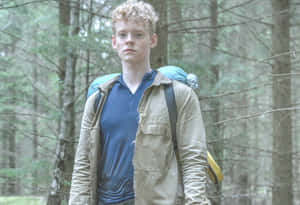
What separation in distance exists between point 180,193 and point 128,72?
0.96 metres

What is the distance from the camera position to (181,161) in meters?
2.32

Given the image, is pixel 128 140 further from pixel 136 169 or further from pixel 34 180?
pixel 34 180

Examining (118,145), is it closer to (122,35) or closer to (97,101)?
(97,101)

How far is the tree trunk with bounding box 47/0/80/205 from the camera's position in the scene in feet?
17.4

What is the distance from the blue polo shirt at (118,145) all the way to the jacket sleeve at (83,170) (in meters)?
0.11

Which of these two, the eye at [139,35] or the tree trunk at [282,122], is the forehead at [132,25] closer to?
the eye at [139,35]

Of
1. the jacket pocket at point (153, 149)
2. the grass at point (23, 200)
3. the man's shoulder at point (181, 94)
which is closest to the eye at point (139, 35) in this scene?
the man's shoulder at point (181, 94)

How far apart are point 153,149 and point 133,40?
81 cm

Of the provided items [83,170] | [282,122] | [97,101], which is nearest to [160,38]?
[97,101]

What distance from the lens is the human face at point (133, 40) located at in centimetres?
247

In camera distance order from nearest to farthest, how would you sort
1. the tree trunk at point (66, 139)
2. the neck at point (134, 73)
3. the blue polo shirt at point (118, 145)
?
the blue polo shirt at point (118, 145)
the neck at point (134, 73)
the tree trunk at point (66, 139)

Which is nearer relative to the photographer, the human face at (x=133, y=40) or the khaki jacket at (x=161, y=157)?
the khaki jacket at (x=161, y=157)

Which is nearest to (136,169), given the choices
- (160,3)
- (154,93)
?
(154,93)

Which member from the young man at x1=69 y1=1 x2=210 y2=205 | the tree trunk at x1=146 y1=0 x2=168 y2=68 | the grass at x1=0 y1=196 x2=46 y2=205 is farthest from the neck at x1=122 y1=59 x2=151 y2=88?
the grass at x1=0 y1=196 x2=46 y2=205
